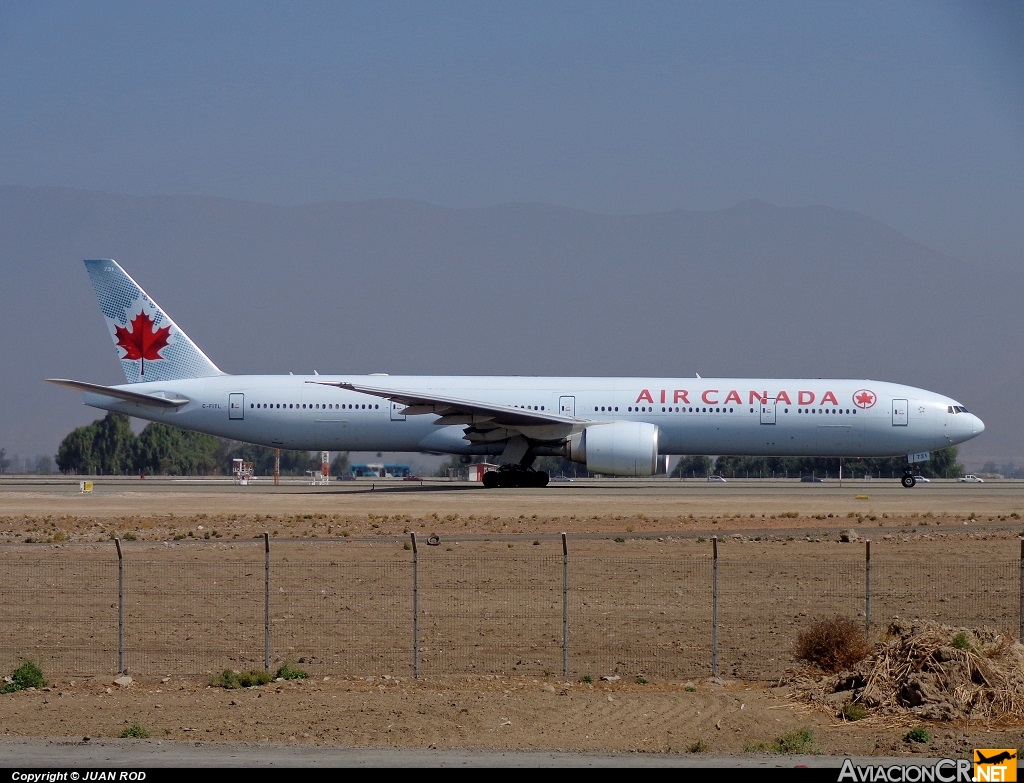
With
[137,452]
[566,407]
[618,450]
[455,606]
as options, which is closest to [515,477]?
[566,407]

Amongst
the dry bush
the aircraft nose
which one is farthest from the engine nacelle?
the dry bush

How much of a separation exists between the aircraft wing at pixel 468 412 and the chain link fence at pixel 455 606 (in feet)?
48.1

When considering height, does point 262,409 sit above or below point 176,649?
above

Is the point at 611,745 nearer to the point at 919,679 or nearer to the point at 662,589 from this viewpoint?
the point at 919,679

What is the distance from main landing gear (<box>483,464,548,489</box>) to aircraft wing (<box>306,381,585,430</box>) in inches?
76.0

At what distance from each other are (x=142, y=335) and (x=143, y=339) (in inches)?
6.0

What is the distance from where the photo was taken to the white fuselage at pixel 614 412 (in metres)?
39.8

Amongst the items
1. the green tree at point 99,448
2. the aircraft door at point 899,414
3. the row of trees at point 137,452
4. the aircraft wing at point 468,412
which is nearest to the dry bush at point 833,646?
the aircraft wing at point 468,412

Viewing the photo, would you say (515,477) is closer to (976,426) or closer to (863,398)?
(863,398)

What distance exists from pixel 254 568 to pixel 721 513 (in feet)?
→ 49.4

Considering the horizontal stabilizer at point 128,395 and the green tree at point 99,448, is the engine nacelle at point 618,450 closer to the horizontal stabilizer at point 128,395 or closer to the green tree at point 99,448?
the horizontal stabilizer at point 128,395

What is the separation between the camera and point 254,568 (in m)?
20.2

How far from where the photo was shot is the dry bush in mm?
12602

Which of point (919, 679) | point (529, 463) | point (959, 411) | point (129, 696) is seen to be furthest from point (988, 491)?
point (129, 696)
